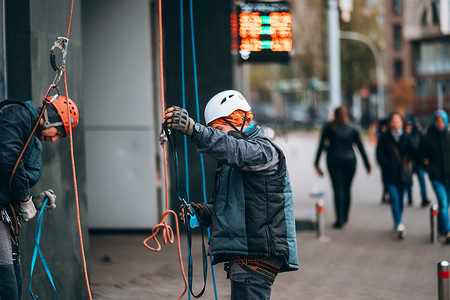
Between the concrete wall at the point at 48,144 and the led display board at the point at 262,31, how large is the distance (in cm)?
423

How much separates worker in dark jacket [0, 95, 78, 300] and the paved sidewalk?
267 cm

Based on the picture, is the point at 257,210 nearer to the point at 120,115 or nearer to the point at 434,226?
the point at 434,226

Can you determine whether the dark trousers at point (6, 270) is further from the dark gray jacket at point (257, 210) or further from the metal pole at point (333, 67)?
the metal pole at point (333, 67)

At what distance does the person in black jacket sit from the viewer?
10.7 m

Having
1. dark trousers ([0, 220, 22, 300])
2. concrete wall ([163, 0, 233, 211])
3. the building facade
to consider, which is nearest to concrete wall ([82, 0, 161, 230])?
concrete wall ([163, 0, 233, 211])

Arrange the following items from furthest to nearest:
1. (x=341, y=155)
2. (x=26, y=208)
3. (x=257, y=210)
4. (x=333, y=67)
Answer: (x=333, y=67) → (x=341, y=155) → (x=26, y=208) → (x=257, y=210)

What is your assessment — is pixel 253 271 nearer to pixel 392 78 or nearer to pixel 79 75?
pixel 79 75

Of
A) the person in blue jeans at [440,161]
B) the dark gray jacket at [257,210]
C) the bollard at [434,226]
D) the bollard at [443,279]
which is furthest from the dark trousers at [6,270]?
the person in blue jeans at [440,161]

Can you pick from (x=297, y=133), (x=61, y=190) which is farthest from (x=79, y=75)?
(x=297, y=133)

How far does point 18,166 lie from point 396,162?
7.08 metres

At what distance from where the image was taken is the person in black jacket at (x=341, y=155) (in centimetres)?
1072

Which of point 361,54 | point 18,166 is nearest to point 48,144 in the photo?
point 18,166

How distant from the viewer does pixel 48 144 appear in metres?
5.71

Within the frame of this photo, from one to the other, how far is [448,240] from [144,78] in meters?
4.60
